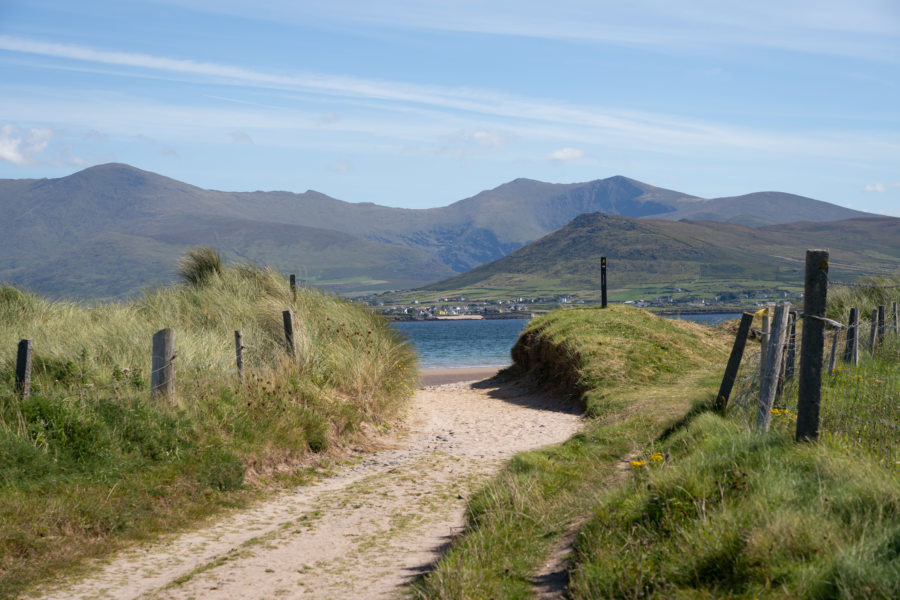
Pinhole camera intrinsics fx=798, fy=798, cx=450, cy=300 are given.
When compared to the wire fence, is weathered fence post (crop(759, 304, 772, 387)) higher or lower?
higher

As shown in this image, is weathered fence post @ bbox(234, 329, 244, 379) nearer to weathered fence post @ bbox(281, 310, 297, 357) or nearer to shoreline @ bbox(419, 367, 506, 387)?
weathered fence post @ bbox(281, 310, 297, 357)

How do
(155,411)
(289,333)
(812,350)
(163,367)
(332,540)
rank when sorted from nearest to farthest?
(812,350)
(332,540)
(155,411)
(163,367)
(289,333)

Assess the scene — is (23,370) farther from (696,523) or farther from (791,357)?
(791,357)

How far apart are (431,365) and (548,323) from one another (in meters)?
32.9

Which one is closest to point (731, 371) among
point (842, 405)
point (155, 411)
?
point (842, 405)

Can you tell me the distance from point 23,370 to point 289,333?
5.22 meters

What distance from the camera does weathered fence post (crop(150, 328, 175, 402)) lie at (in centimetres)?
1049

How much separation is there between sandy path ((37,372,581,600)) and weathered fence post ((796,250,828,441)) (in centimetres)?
351

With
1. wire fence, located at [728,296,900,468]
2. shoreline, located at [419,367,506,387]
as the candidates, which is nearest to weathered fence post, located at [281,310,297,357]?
wire fence, located at [728,296,900,468]

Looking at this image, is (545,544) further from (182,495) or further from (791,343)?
(791,343)

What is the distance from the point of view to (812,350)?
699 centimetres

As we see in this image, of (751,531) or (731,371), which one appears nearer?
(751,531)

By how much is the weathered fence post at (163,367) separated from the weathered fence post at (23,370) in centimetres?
150

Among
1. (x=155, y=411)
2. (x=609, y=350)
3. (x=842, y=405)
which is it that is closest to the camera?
(x=842, y=405)
